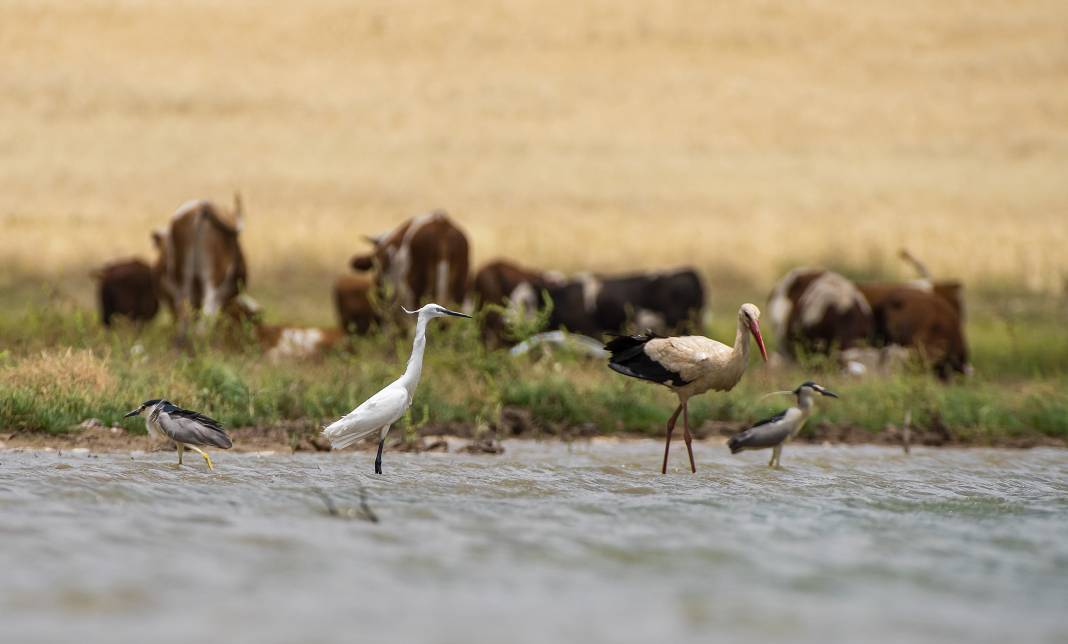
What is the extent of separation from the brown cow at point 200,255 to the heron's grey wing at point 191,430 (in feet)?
23.5

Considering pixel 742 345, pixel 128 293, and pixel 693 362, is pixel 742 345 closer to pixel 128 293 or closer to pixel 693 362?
pixel 693 362

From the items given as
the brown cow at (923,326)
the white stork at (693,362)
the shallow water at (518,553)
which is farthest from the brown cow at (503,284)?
the shallow water at (518,553)

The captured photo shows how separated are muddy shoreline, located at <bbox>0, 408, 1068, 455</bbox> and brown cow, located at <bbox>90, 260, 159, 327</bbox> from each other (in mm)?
8488

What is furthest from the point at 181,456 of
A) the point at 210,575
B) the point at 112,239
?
the point at 112,239

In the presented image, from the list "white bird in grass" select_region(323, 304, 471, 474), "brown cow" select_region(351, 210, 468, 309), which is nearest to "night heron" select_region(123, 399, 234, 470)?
"white bird in grass" select_region(323, 304, 471, 474)

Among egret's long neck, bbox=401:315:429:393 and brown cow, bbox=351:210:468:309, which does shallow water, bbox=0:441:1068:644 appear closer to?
egret's long neck, bbox=401:315:429:393

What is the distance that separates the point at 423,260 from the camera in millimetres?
18312

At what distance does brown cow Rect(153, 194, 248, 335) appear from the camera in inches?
682

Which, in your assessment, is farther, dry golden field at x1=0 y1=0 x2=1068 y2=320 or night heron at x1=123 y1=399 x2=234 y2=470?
dry golden field at x1=0 y1=0 x2=1068 y2=320

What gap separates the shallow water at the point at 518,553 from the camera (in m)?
6.23

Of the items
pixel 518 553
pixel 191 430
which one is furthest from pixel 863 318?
pixel 518 553

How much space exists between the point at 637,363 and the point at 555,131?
43651 mm

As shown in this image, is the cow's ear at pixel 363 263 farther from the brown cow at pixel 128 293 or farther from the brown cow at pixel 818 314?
the brown cow at pixel 818 314

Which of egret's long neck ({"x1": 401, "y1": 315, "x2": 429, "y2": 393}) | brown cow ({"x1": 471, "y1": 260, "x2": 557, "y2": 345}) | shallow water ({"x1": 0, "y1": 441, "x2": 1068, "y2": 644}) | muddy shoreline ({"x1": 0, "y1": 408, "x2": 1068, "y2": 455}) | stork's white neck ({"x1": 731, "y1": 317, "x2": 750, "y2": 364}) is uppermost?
brown cow ({"x1": 471, "y1": 260, "x2": 557, "y2": 345})
